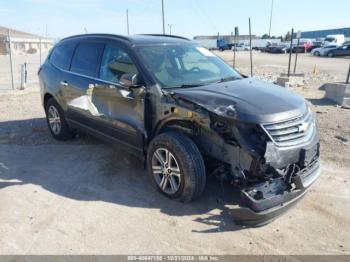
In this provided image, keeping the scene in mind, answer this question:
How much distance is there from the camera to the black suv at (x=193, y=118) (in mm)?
3467

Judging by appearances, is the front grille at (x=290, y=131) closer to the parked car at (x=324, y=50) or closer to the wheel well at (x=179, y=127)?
the wheel well at (x=179, y=127)

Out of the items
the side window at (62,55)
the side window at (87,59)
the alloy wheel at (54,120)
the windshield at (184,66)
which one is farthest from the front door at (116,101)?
the alloy wheel at (54,120)

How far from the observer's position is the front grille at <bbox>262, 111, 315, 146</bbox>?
11.4 ft

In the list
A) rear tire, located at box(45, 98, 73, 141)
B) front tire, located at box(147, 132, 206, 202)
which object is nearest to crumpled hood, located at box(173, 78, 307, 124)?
front tire, located at box(147, 132, 206, 202)

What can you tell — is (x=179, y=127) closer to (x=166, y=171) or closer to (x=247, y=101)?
(x=166, y=171)

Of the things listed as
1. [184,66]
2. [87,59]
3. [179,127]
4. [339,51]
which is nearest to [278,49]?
[339,51]

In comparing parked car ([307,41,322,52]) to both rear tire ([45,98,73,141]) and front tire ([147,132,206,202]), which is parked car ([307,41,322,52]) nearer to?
rear tire ([45,98,73,141])

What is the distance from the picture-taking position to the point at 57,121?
6.43 m

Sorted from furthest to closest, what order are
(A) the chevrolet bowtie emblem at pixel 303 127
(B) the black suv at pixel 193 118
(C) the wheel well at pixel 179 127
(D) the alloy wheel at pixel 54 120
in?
(D) the alloy wheel at pixel 54 120, (C) the wheel well at pixel 179 127, (A) the chevrolet bowtie emblem at pixel 303 127, (B) the black suv at pixel 193 118

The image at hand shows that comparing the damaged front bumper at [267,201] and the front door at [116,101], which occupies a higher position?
the front door at [116,101]

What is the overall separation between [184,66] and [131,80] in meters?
0.87

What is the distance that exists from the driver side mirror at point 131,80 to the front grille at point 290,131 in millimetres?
1702

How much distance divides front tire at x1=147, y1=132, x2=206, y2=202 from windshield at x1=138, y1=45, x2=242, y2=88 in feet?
2.46

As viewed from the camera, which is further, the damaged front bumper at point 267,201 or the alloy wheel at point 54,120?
the alloy wheel at point 54,120
